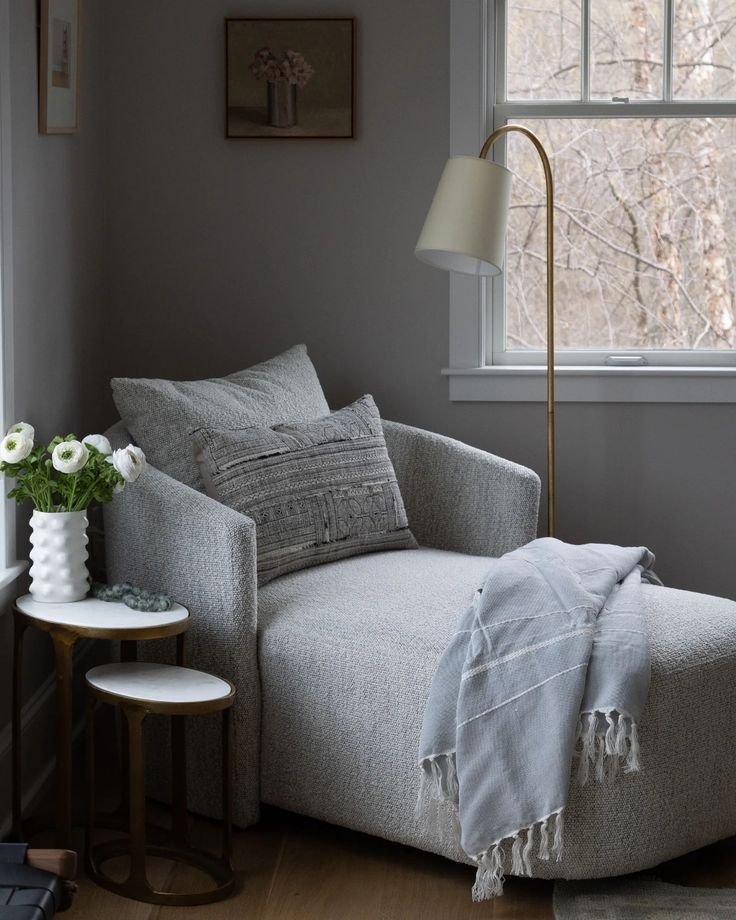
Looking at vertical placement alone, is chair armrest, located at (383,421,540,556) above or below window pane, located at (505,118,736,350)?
below

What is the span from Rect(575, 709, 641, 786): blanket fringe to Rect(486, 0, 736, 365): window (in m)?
1.61

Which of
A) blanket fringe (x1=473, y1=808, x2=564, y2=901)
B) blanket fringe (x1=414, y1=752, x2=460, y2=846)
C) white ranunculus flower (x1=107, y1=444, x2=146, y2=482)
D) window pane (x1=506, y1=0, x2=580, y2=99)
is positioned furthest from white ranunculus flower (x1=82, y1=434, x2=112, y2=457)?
window pane (x1=506, y1=0, x2=580, y2=99)

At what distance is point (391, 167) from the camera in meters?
3.44

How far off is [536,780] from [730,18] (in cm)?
234

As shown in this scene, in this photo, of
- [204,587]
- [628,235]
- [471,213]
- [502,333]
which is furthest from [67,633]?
[628,235]

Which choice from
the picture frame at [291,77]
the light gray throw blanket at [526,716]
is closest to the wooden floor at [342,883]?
the light gray throw blanket at [526,716]

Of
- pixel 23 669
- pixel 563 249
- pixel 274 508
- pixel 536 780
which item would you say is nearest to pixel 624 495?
pixel 563 249

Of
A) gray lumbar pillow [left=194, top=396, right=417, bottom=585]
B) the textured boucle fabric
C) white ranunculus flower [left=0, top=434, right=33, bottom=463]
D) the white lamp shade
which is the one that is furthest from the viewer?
the white lamp shade

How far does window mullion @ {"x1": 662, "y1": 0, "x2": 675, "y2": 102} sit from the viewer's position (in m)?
3.36

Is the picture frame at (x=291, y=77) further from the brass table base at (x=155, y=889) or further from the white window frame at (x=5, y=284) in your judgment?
the brass table base at (x=155, y=889)

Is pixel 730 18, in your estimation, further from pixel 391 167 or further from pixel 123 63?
pixel 123 63

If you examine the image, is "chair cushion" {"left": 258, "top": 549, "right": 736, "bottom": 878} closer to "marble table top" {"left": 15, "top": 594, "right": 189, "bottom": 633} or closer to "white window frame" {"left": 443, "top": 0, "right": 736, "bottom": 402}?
"marble table top" {"left": 15, "top": 594, "right": 189, "bottom": 633}

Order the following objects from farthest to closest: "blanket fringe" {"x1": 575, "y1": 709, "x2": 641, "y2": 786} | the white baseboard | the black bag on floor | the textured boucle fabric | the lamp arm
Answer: the lamp arm, the white baseboard, the textured boucle fabric, "blanket fringe" {"x1": 575, "y1": 709, "x2": 641, "y2": 786}, the black bag on floor

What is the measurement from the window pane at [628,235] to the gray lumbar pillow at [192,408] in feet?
2.72
